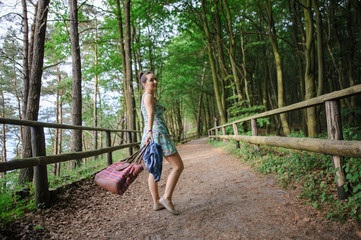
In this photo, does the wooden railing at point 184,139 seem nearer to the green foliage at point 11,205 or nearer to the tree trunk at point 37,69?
the tree trunk at point 37,69

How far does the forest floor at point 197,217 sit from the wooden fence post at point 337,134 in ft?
1.27

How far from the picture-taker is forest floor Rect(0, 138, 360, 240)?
2.07 m

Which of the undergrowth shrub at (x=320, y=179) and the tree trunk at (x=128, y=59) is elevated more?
the tree trunk at (x=128, y=59)

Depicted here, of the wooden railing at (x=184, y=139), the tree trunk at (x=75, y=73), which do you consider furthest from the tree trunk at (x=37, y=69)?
the wooden railing at (x=184, y=139)

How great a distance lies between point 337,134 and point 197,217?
75.3 inches

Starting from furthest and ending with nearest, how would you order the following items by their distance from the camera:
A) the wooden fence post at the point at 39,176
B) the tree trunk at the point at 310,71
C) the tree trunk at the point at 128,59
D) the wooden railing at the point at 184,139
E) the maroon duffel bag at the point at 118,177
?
the wooden railing at the point at 184,139
the tree trunk at the point at 128,59
the tree trunk at the point at 310,71
the wooden fence post at the point at 39,176
the maroon duffel bag at the point at 118,177

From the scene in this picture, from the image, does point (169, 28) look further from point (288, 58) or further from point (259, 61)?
point (288, 58)

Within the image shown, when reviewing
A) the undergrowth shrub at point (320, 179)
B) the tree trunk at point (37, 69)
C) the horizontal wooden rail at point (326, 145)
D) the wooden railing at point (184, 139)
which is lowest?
the wooden railing at point (184, 139)

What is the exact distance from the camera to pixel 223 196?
128 inches

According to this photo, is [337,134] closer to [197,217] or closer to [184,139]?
[197,217]

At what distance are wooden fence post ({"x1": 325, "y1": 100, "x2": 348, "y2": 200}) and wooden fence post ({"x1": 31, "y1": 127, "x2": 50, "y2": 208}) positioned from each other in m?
3.91

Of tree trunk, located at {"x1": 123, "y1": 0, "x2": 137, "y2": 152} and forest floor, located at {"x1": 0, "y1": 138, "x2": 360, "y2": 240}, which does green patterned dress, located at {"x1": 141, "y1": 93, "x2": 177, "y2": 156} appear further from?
tree trunk, located at {"x1": 123, "y1": 0, "x2": 137, "y2": 152}

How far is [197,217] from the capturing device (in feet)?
8.53

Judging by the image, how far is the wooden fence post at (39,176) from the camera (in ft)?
9.99
